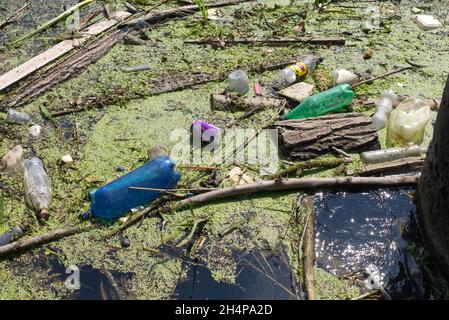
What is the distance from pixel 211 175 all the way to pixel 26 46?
258 cm

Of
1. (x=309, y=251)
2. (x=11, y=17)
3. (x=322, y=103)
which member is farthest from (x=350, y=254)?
(x=11, y=17)

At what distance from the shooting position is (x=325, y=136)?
3.64 meters

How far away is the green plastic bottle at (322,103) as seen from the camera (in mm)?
3912

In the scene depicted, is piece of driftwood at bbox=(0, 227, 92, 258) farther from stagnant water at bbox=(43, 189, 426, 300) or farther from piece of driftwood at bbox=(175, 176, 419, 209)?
piece of driftwood at bbox=(175, 176, 419, 209)

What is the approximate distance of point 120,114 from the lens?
4102 millimetres

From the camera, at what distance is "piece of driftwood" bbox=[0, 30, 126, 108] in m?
4.23

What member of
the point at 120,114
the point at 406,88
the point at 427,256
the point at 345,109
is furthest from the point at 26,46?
the point at 427,256

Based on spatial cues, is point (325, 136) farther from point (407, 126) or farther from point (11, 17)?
point (11, 17)

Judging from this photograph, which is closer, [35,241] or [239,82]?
[35,241]

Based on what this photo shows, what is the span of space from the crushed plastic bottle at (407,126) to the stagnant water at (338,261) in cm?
50

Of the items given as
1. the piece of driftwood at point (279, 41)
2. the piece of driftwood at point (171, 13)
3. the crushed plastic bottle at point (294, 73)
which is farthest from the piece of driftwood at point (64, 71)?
the crushed plastic bottle at point (294, 73)

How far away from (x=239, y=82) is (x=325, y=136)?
0.97 meters

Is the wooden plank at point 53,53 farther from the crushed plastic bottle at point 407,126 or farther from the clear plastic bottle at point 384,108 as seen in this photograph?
the crushed plastic bottle at point 407,126

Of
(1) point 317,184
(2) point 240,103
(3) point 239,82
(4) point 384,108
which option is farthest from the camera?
(3) point 239,82
